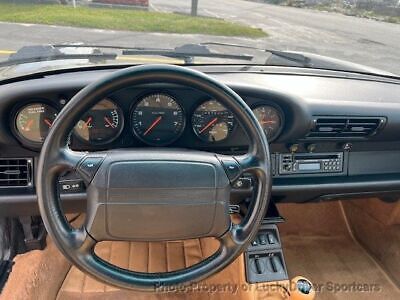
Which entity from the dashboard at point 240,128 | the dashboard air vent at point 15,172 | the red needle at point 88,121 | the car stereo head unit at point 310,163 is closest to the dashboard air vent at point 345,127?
the dashboard at point 240,128

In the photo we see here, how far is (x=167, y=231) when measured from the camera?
152 cm

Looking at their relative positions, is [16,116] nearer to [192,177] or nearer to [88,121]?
[88,121]

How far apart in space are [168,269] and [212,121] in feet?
3.28

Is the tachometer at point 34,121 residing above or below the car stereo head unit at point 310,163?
above

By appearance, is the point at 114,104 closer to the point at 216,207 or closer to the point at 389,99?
the point at 216,207

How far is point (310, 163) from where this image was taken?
2.19 metres

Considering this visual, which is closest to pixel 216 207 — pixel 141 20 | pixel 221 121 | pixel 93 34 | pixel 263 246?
pixel 221 121

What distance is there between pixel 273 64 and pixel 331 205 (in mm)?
1281

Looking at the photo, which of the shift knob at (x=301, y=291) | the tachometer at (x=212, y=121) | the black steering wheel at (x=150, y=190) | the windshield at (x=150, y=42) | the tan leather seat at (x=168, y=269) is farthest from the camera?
the windshield at (x=150, y=42)

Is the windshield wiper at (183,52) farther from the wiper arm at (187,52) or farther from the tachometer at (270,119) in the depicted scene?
the tachometer at (270,119)

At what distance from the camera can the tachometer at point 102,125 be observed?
1809 mm

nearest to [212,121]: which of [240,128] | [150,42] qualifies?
[240,128]

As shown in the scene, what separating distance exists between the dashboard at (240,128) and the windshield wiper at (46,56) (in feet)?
0.97

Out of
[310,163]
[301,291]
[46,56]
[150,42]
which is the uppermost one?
[46,56]
